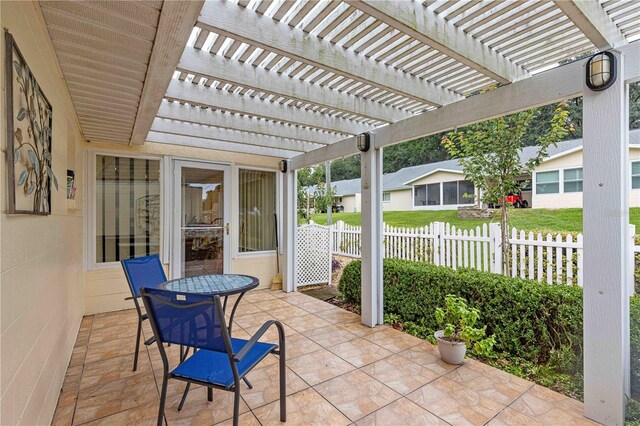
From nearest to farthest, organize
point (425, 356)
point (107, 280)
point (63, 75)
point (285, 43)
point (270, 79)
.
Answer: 1. point (285, 43)
2. point (63, 75)
3. point (270, 79)
4. point (425, 356)
5. point (107, 280)

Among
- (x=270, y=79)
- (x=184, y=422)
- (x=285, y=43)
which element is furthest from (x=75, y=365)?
(x=285, y=43)

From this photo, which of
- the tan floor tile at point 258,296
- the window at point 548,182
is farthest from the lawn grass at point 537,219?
the tan floor tile at point 258,296

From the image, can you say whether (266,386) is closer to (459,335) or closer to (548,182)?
(459,335)

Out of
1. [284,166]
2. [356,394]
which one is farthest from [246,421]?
[284,166]

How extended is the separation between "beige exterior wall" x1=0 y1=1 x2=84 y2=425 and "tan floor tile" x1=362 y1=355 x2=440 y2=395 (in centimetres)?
227

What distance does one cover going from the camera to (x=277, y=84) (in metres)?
2.75

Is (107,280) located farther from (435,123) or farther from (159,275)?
(435,123)

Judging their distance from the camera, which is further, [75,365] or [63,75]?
[75,365]

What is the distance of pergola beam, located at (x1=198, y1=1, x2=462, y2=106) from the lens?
1812mm

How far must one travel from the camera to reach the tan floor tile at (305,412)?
6.73ft

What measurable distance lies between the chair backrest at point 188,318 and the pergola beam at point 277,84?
1.64 m

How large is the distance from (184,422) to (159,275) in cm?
150

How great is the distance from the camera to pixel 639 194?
7.46 metres

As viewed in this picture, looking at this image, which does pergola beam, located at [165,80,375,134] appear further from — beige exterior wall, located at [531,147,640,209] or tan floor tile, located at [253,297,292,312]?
beige exterior wall, located at [531,147,640,209]
